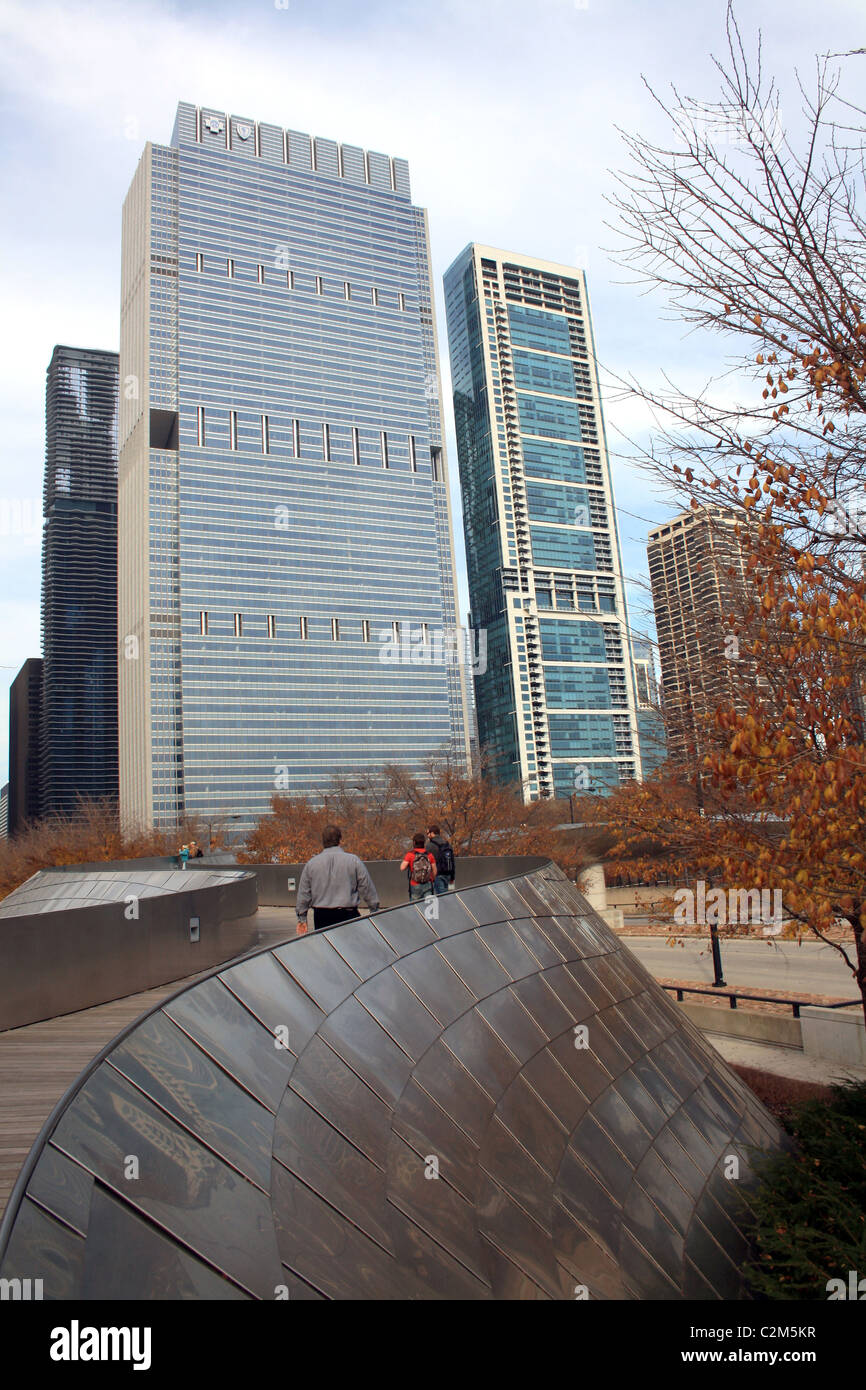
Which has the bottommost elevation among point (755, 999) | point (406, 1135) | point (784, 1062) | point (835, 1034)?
point (784, 1062)

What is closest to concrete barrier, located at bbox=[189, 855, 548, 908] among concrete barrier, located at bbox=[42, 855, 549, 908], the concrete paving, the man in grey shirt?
concrete barrier, located at bbox=[42, 855, 549, 908]

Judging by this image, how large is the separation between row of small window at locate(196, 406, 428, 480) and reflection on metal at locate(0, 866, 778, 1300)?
135 metres

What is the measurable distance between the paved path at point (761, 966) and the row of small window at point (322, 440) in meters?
116

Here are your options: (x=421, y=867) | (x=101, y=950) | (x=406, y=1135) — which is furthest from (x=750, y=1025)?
(x=406, y=1135)

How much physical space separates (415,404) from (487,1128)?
155005 millimetres

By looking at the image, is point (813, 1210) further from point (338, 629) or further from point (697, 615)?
point (338, 629)

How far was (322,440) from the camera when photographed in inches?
5600

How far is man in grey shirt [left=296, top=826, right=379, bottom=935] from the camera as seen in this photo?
26.2 feet

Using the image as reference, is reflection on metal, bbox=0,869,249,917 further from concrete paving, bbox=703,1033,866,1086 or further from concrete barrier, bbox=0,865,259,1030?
concrete paving, bbox=703,1033,866,1086

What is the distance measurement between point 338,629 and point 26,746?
95944 millimetres

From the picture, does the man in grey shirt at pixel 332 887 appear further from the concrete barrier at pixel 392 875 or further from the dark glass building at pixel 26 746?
Answer: the dark glass building at pixel 26 746

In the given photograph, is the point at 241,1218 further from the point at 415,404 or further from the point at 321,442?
the point at 415,404

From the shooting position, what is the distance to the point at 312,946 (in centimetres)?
636

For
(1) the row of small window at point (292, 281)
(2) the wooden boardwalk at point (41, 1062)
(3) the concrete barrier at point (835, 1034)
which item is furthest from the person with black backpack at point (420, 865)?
(1) the row of small window at point (292, 281)
